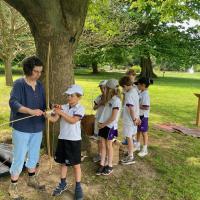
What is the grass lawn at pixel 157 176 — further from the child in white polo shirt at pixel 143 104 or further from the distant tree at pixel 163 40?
the distant tree at pixel 163 40

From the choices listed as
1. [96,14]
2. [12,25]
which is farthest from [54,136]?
[12,25]

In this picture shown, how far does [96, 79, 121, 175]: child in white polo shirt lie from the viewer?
585 cm

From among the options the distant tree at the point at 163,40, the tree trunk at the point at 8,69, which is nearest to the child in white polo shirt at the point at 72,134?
the tree trunk at the point at 8,69

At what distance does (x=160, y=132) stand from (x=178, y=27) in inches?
1043

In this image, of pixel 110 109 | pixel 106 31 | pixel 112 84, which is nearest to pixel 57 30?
pixel 112 84

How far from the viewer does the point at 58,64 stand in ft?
20.9

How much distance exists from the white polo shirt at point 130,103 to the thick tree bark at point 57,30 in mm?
1053

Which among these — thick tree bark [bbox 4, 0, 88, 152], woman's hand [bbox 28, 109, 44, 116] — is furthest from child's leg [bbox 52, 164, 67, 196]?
thick tree bark [bbox 4, 0, 88, 152]

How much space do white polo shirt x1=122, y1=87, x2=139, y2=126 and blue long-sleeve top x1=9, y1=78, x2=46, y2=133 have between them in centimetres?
199

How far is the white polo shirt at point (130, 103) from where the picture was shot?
21.2 feet

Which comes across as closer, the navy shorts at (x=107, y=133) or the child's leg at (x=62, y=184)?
the child's leg at (x=62, y=184)

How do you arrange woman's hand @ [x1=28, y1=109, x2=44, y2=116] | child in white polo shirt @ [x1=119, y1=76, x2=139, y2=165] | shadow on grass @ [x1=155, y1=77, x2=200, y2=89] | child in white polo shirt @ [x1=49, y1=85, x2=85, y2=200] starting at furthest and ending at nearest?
shadow on grass @ [x1=155, y1=77, x2=200, y2=89]
child in white polo shirt @ [x1=119, y1=76, x2=139, y2=165]
child in white polo shirt @ [x1=49, y1=85, x2=85, y2=200]
woman's hand @ [x1=28, y1=109, x2=44, y2=116]

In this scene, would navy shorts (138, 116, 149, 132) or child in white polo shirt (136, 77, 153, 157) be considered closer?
child in white polo shirt (136, 77, 153, 157)

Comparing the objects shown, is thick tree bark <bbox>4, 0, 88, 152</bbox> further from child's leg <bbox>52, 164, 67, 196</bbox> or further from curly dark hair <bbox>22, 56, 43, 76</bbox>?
curly dark hair <bbox>22, 56, 43, 76</bbox>
